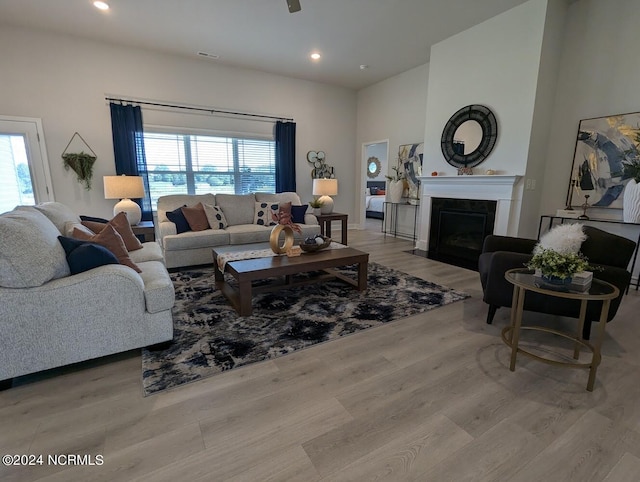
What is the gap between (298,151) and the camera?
256 inches

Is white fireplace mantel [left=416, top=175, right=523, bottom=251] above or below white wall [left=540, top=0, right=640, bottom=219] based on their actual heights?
below

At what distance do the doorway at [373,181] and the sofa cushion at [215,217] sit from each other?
3609 millimetres

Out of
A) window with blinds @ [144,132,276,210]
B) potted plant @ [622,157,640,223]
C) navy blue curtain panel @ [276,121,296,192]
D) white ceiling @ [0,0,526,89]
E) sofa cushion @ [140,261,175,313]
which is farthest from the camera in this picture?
navy blue curtain panel @ [276,121,296,192]

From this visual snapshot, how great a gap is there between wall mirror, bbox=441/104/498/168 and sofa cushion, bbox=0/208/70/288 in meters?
4.63

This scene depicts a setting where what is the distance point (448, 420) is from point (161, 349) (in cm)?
183

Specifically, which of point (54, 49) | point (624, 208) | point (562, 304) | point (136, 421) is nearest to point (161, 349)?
point (136, 421)

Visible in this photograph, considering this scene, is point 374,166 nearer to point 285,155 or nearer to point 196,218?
point 285,155

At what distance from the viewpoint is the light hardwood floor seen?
125 centimetres

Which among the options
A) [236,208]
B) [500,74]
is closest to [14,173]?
[236,208]

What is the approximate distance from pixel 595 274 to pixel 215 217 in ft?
13.4

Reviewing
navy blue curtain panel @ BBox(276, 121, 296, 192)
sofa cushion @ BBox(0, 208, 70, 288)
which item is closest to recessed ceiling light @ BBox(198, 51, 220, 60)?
navy blue curtain panel @ BBox(276, 121, 296, 192)

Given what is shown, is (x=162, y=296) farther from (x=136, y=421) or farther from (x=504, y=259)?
(x=504, y=259)

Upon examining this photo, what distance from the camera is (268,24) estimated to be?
3994 millimetres

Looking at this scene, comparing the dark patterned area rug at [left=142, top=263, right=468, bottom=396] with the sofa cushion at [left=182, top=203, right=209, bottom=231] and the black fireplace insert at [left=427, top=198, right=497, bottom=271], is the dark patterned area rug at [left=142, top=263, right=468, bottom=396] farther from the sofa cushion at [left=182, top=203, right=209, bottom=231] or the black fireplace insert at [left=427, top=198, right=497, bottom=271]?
the black fireplace insert at [left=427, top=198, right=497, bottom=271]
